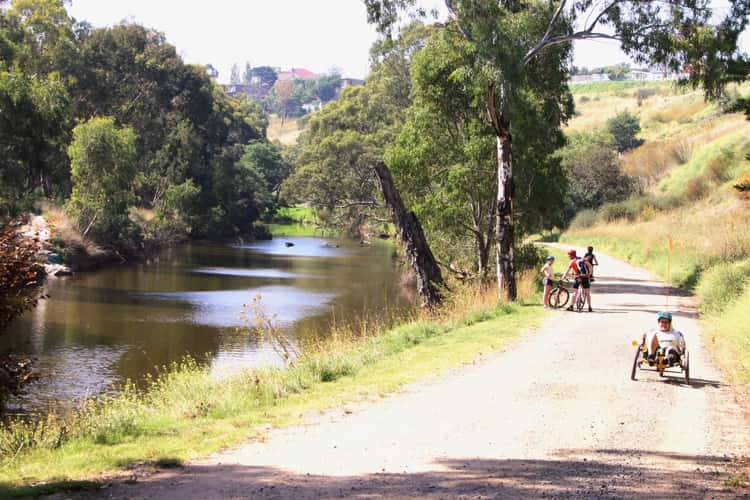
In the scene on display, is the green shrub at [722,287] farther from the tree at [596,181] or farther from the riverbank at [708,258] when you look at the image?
the tree at [596,181]

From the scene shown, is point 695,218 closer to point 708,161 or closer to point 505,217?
point 708,161

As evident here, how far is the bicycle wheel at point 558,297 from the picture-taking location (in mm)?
21141

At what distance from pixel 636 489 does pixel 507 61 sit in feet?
48.3

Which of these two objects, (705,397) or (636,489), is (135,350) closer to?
(705,397)

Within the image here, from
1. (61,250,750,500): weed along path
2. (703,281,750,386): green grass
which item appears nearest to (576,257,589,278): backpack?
(703,281,750,386): green grass

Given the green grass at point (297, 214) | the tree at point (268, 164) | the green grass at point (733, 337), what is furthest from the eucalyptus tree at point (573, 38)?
the green grass at point (297, 214)

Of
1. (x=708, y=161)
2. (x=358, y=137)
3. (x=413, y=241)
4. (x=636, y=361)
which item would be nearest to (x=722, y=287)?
(x=413, y=241)

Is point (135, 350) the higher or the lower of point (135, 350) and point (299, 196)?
the lower

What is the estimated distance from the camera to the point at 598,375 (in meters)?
12.3

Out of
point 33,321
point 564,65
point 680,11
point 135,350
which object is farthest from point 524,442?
point 33,321

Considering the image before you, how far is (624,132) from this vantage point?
298 ft

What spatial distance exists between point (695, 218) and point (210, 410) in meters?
35.8

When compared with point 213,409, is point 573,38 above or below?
above

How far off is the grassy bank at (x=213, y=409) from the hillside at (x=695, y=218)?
4.27 m
